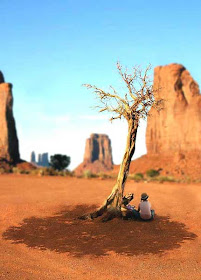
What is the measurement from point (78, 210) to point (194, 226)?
5163 mm

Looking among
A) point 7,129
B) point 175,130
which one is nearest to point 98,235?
point 7,129

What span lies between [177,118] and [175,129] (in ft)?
8.00

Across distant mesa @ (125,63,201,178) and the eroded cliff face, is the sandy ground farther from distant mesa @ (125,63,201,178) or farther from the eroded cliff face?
the eroded cliff face

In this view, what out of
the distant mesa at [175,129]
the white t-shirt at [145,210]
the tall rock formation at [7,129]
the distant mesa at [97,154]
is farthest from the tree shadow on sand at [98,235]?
the distant mesa at [97,154]

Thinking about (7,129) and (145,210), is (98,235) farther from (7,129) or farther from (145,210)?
(7,129)

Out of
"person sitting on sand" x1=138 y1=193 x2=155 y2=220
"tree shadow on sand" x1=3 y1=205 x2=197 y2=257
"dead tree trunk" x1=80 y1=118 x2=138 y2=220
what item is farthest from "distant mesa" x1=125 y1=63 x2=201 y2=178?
"tree shadow on sand" x1=3 y1=205 x2=197 y2=257

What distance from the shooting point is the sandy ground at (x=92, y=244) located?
26.1ft

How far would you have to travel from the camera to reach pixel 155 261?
876 cm

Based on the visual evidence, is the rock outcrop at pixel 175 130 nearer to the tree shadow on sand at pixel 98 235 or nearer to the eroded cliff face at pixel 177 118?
the eroded cliff face at pixel 177 118

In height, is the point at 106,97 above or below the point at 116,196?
above

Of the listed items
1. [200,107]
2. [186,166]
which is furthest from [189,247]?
[200,107]

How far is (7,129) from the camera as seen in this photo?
46094mm

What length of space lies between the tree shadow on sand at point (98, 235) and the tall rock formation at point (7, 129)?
34.9 metres

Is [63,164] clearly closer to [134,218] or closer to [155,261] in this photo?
[134,218]
